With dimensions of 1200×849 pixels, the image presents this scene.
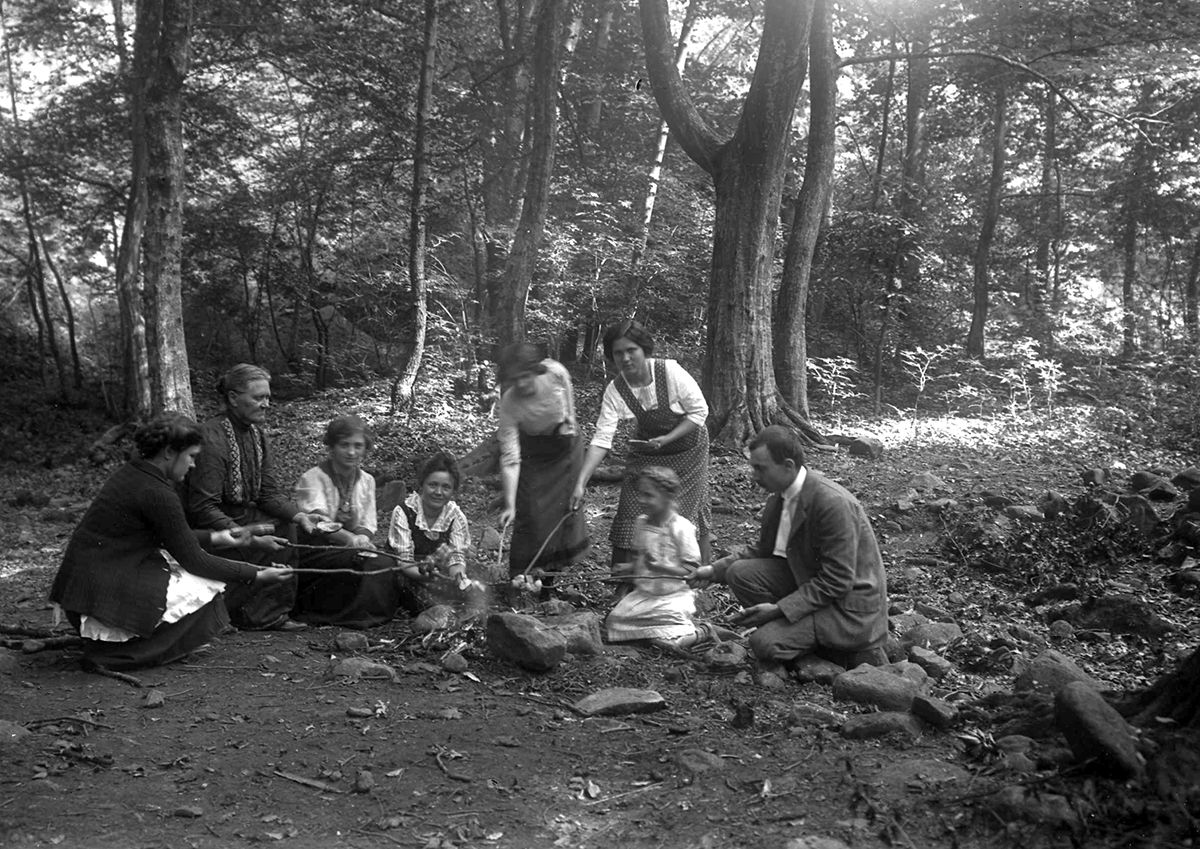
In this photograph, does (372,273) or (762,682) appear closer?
(762,682)

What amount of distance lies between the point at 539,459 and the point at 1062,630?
3.52 metres

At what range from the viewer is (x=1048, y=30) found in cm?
1229

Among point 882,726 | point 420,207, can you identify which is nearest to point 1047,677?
point 882,726

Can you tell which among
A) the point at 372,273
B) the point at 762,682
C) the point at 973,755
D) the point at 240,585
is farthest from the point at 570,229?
the point at 973,755

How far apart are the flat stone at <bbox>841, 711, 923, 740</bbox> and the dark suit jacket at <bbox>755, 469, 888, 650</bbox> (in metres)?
0.84

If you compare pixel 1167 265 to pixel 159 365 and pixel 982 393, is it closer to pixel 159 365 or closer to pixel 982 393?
pixel 982 393

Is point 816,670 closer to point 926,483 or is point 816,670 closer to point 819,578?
point 819,578

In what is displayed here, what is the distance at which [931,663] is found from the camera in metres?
5.00

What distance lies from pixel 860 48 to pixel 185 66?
1204 centimetres

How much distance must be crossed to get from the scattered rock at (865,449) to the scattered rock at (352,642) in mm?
7624

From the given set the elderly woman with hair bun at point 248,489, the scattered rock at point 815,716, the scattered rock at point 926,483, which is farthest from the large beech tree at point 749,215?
the scattered rock at point 815,716

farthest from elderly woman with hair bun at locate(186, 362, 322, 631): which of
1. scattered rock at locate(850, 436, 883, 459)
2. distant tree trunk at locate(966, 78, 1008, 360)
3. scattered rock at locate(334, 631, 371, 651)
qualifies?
distant tree trunk at locate(966, 78, 1008, 360)

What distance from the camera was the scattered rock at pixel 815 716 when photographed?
4.01m

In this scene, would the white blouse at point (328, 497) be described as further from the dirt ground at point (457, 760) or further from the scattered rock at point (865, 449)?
the scattered rock at point (865, 449)
